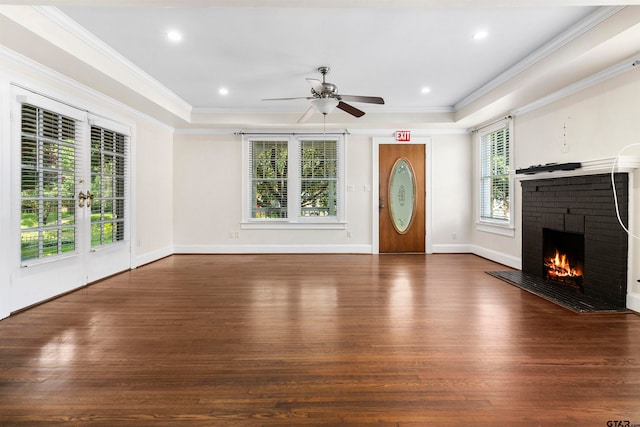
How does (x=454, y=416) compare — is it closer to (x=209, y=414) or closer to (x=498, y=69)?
(x=209, y=414)

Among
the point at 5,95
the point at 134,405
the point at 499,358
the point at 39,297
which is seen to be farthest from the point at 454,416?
the point at 5,95

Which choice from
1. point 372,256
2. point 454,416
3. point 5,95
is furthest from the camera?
point 372,256

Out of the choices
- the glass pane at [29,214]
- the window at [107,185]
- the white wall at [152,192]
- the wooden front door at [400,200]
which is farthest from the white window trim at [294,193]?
the glass pane at [29,214]

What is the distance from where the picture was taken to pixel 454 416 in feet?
5.35

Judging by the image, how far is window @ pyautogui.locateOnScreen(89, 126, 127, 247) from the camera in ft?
14.2

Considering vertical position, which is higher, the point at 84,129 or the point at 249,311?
the point at 84,129

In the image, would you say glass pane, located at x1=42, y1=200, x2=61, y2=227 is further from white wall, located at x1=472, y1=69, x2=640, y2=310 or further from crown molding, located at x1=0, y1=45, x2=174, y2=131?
white wall, located at x1=472, y1=69, x2=640, y2=310

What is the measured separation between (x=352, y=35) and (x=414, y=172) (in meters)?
3.84

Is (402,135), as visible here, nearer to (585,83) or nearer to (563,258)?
(585,83)

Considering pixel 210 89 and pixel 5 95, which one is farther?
pixel 210 89

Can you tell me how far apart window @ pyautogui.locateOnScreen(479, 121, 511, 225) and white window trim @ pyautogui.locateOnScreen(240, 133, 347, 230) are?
102 inches

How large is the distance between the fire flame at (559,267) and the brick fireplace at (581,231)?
1.0 inches

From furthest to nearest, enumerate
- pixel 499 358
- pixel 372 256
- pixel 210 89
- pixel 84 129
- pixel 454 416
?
pixel 372 256 < pixel 210 89 < pixel 84 129 < pixel 499 358 < pixel 454 416

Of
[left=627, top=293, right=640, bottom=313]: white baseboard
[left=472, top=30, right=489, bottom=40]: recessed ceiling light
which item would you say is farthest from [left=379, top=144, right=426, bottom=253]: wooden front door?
[left=627, top=293, right=640, bottom=313]: white baseboard
